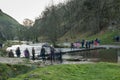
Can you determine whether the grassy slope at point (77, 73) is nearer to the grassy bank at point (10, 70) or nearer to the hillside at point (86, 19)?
the grassy bank at point (10, 70)

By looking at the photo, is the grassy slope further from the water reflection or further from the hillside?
the hillside

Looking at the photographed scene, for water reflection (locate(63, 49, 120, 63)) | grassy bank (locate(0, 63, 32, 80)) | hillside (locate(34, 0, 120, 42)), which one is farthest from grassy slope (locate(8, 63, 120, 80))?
hillside (locate(34, 0, 120, 42))

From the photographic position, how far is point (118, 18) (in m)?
105

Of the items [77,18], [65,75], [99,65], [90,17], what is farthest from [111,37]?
[65,75]

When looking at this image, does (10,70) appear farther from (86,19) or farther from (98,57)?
(86,19)

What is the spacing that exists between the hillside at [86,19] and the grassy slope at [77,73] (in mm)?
73247

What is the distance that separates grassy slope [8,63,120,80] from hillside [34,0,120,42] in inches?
2884

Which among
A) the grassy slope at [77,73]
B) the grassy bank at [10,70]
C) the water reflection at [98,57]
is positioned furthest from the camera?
the water reflection at [98,57]

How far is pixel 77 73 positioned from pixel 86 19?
10500 cm

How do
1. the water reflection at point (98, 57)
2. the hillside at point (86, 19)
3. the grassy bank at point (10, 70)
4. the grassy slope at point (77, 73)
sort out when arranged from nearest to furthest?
the grassy slope at point (77, 73) → the grassy bank at point (10, 70) → the water reflection at point (98, 57) → the hillside at point (86, 19)

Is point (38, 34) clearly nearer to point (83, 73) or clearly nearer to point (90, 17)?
point (90, 17)

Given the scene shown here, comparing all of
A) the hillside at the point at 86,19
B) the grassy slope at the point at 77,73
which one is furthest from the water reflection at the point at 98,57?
the hillside at the point at 86,19

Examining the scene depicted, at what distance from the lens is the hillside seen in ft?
354

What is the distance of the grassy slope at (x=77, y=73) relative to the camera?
70.5 ft
